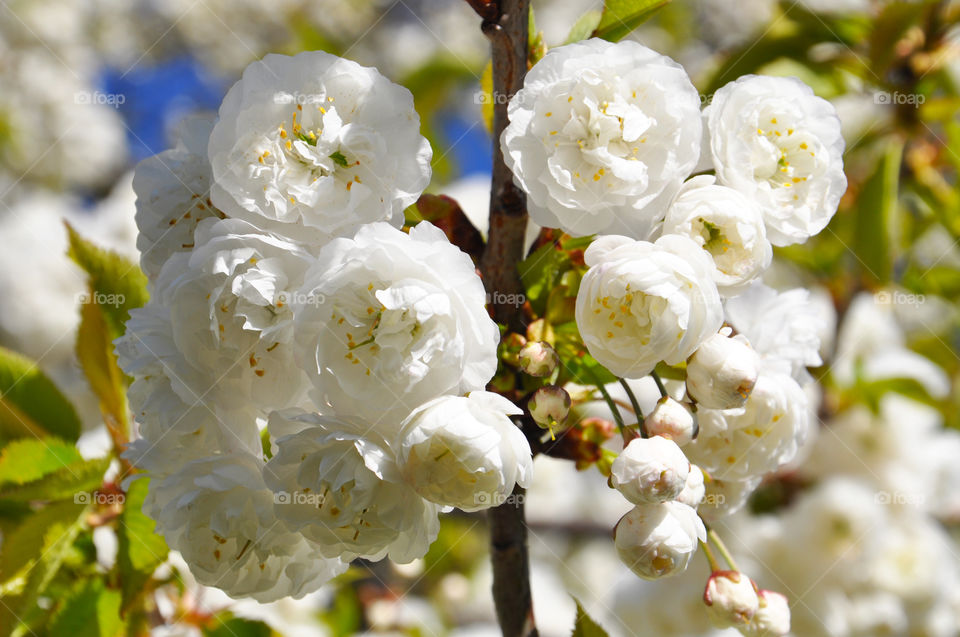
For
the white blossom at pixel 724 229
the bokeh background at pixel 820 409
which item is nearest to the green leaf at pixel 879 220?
the bokeh background at pixel 820 409

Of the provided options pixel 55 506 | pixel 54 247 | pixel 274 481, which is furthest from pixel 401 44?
pixel 274 481

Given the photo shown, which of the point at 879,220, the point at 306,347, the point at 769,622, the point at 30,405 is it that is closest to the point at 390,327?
the point at 306,347

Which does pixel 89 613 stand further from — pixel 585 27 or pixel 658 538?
pixel 585 27

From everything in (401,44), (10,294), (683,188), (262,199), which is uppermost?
(262,199)

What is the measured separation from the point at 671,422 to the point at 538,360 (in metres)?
0.14

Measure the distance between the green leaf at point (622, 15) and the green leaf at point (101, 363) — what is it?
2.62 ft

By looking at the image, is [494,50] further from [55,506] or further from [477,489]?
[55,506]

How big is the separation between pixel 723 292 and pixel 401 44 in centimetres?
467

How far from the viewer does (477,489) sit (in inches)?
27.1

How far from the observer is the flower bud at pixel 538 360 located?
776mm

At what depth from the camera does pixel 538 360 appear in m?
0.78

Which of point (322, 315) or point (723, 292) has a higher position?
point (322, 315)

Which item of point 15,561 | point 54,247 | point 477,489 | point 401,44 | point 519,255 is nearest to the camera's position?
point 477,489

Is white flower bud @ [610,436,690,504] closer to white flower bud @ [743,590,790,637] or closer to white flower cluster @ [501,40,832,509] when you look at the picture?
white flower cluster @ [501,40,832,509]
